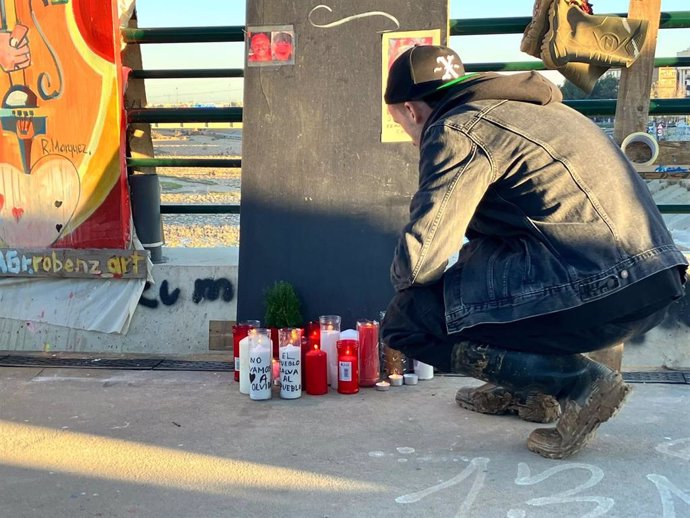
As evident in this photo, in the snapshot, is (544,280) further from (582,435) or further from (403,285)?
(582,435)

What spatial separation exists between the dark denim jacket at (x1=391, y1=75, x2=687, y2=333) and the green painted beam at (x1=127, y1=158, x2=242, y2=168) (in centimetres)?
242

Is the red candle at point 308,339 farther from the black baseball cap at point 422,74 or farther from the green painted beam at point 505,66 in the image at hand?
the green painted beam at point 505,66

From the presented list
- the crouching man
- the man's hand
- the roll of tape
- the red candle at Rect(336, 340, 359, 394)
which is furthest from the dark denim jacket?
the man's hand

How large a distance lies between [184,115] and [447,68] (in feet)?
8.40

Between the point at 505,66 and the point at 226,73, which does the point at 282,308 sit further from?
the point at 505,66

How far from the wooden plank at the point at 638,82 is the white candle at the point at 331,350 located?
2072 mm

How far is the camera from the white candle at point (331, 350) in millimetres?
4297

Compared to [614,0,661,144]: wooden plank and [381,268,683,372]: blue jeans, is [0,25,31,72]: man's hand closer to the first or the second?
[381,268,683,372]: blue jeans

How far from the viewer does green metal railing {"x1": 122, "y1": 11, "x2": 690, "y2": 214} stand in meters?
4.86

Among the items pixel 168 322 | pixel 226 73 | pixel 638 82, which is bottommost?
pixel 168 322

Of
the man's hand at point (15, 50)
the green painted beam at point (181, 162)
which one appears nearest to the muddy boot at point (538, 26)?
the green painted beam at point (181, 162)

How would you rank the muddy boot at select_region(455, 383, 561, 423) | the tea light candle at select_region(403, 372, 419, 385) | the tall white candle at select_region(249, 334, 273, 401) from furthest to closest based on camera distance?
the tea light candle at select_region(403, 372, 419, 385) → the tall white candle at select_region(249, 334, 273, 401) → the muddy boot at select_region(455, 383, 561, 423)

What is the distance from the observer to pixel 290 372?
13.6 feet

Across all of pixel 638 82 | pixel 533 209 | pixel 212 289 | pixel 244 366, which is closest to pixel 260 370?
pixel 244 366
